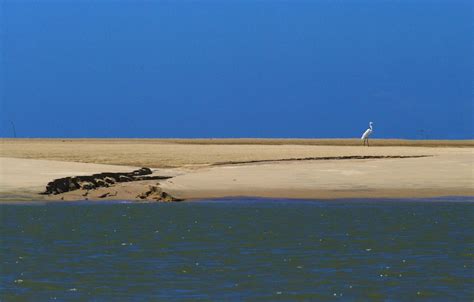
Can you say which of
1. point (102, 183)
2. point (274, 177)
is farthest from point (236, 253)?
point (274, 177)

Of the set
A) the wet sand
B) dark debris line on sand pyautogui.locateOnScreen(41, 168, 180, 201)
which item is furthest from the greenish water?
the wet sand

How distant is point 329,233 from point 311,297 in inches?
325

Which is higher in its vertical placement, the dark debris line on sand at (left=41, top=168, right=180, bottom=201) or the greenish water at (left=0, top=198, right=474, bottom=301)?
the dark debris line on sand at (left=41, top=168, right=180, bottom=201)

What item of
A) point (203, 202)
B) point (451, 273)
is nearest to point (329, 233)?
→ point (451, 273)

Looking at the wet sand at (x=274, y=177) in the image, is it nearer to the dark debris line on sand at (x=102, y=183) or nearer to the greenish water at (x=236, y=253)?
the dark debris line on sand at (x=102, y=183)

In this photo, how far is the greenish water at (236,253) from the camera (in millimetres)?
14203

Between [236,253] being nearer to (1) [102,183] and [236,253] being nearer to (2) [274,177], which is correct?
(1) [102,183]

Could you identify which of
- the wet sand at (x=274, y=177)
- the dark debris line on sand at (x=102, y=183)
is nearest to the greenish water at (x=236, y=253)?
the dark debris line on sand at (x=102, y=183)

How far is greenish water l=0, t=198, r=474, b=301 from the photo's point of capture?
1420 cm

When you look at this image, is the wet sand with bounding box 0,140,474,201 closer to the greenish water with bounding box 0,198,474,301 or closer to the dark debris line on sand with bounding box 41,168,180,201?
the dark debris line on sand with bounding box 41,168,180,201

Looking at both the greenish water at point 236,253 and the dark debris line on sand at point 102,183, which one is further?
the dark debris line on sand at point 102,183

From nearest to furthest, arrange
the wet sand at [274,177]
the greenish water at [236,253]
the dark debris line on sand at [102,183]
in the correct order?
the greenish water at [236,253] < the dark debris line on sand at [102,183] < the wet sand at [274,177]

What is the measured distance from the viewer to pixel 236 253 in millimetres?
18234

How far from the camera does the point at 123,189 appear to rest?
33.4 metres
